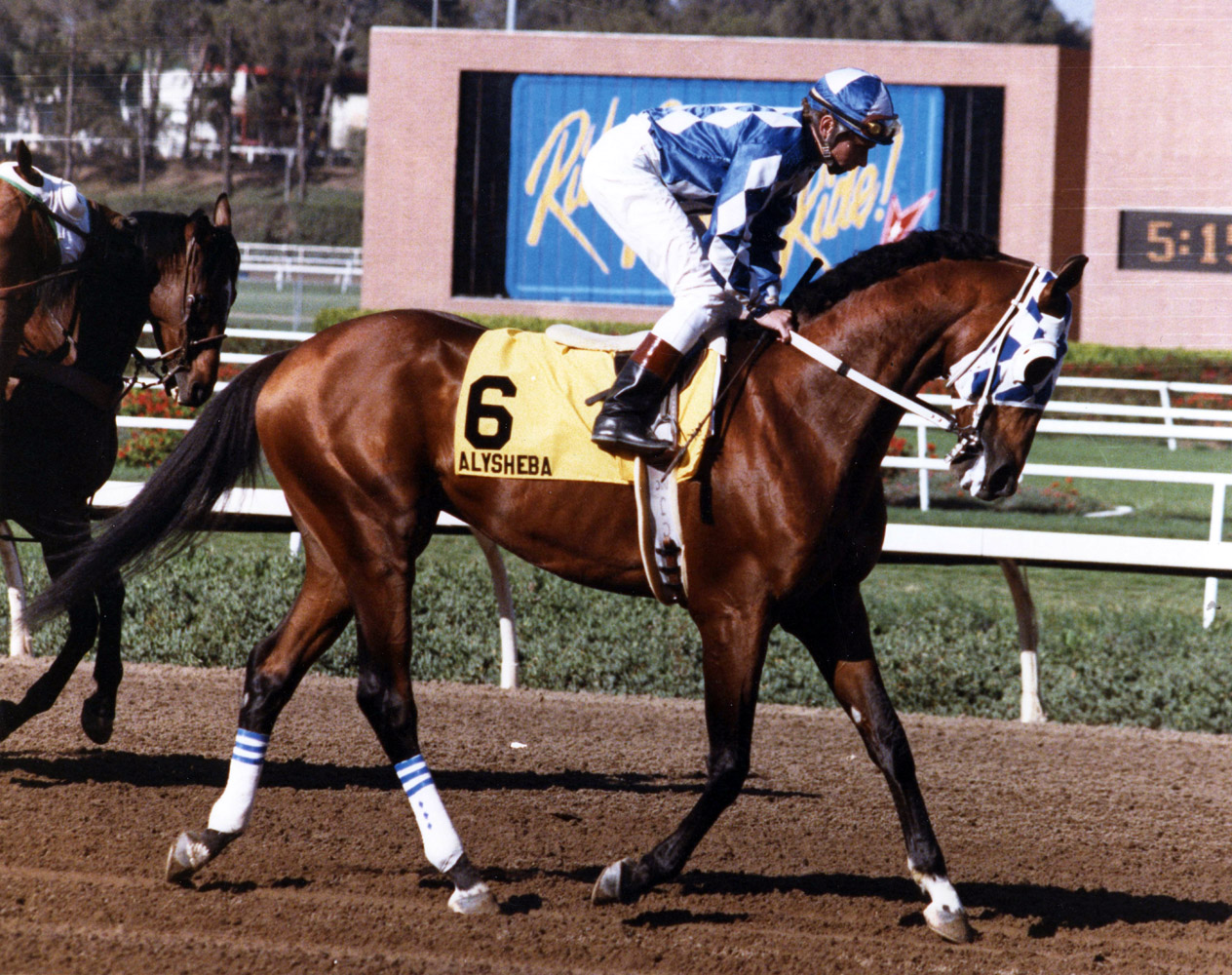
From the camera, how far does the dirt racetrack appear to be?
2926mm

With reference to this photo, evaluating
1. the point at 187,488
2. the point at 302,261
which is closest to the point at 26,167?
the point at 187,488

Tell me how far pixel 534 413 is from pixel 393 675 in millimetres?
705

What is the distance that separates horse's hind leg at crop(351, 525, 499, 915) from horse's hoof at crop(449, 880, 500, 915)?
0.08 metres

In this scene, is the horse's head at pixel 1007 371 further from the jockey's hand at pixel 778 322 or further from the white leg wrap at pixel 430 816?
the white leg wrap at pixel 430 816

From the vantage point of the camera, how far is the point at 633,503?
10.7 feet

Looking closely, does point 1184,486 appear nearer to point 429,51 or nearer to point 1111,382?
point 1111,382

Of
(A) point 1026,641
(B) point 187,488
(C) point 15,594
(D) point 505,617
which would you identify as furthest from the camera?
(C) point 15,594

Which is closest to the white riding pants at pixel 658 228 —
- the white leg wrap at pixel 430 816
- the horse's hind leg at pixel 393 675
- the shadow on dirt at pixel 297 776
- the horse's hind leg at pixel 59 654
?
the horse's hind leg at pixel 393 675

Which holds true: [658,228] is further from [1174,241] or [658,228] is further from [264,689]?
[1174,241]

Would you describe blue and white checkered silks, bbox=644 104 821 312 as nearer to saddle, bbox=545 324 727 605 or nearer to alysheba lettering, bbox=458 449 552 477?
saddle, bbox=545 324 727 605

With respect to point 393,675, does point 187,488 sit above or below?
above

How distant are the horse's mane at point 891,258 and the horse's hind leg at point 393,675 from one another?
1.12 meters

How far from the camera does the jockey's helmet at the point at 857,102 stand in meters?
3.11

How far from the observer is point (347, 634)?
6.03m
